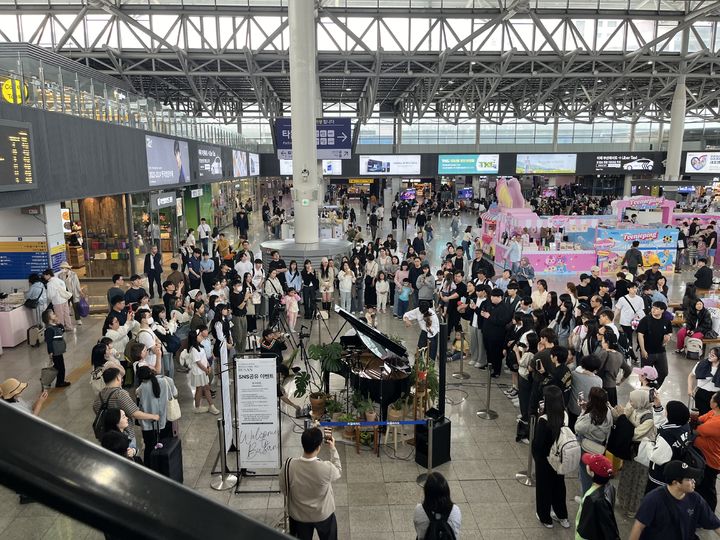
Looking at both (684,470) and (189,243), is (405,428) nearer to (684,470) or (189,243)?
(684,470)

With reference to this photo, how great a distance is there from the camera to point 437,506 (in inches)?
162

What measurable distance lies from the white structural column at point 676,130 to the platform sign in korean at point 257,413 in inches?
1354

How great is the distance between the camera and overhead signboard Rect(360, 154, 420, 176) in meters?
34.1

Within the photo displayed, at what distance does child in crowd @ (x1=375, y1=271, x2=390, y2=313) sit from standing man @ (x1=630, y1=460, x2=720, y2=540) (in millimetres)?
10276

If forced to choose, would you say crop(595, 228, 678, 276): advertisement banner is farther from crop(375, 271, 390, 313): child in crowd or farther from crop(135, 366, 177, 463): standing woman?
crop(135, 366, 177, 463): standing woman

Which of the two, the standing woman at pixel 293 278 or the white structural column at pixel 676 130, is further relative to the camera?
the white structural column at pixel 676 130

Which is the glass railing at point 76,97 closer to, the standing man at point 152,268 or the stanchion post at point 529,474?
the standing man at point 152,268

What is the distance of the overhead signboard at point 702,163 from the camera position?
38938mm

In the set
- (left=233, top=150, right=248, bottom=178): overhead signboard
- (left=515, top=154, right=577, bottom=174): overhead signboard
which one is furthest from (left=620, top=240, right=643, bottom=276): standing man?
(left=233, top=150, right=248, bottom=178): overhead signboard

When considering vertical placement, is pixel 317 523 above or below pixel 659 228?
below

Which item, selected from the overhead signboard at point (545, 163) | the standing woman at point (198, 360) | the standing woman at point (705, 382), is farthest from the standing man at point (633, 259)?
the overhead signboard at point (545, 163)

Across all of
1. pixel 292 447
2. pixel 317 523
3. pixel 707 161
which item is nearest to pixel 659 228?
pixel 292 447

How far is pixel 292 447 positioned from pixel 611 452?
13.2 feet

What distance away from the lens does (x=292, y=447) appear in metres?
7.67
